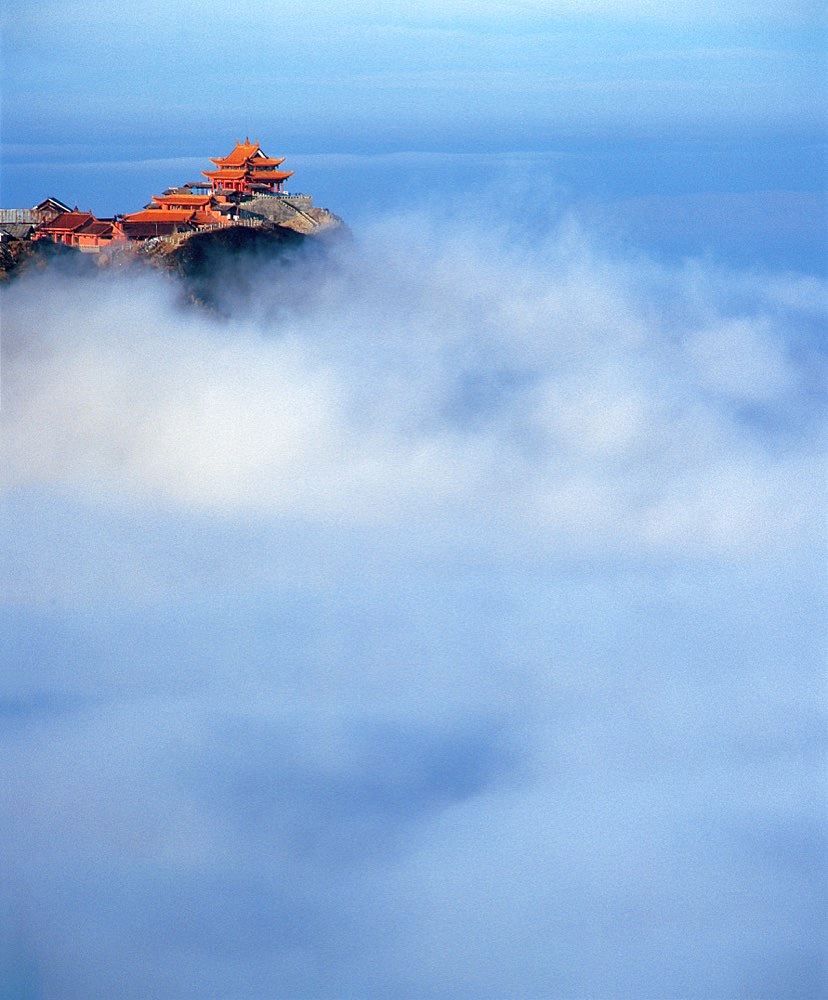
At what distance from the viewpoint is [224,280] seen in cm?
2152

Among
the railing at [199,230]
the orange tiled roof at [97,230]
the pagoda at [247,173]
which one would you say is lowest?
the railing at [199,230]

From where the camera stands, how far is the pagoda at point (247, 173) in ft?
67.3

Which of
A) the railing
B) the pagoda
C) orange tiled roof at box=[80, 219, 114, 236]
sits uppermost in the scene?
the pagoda

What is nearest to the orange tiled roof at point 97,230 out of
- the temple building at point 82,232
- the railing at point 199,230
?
the temple building at point 82,232

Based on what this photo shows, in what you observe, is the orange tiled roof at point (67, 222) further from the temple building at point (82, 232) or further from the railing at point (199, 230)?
the railing at point (199, 230)

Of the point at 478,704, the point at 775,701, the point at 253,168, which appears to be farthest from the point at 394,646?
the point at 253,168

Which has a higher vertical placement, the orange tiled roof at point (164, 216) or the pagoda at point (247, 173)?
the pagoda at point (247, 173)

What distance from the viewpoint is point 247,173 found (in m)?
20.7

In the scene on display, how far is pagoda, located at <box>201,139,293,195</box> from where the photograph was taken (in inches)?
808

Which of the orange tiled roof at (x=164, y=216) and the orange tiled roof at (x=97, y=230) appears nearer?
the orange tiled roof at (x=164, y=216)

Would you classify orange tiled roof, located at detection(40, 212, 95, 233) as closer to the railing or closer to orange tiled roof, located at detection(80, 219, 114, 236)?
orange tiled roof, located at detection(80, 219, 114, 236)

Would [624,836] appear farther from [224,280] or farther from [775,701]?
[224,280]

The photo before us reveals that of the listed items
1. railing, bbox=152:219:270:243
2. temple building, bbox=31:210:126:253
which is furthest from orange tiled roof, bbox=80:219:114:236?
railing, bbox=152:219:270:243

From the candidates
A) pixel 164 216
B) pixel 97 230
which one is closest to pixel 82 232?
pixel 97 230
